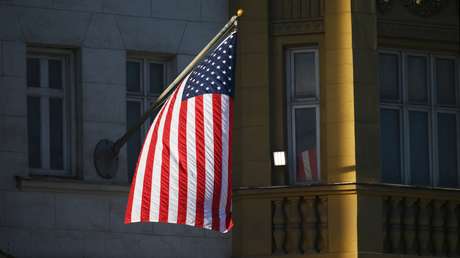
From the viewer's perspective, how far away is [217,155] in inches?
1385

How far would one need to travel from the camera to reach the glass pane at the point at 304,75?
3850 cm

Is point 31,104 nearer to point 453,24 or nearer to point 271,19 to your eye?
point 271,19

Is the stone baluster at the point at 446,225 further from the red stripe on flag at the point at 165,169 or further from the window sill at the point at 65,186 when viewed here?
the red stripe on flag at the point at 165,169

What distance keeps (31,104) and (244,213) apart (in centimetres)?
369

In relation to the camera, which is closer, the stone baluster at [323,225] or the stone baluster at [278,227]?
the stone baluster at [323,225]

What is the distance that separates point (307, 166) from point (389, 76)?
2058 mm

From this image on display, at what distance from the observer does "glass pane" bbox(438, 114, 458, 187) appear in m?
39.3

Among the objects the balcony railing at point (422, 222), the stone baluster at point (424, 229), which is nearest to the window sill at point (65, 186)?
the balcony railing at point (422, 222)

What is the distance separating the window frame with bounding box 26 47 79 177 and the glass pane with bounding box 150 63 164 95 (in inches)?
53.4

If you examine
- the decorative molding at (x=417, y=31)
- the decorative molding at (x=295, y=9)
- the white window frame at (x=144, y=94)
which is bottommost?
the white window frame at (x=144, y=94)

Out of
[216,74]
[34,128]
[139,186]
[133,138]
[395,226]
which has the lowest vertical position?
[395,226]

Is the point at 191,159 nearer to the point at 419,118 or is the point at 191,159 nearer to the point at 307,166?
the point at 307,166

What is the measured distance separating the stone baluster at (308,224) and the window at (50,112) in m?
3.63

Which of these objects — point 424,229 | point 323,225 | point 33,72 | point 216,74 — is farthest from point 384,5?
point 33,72
